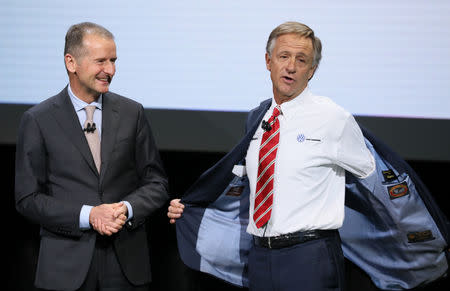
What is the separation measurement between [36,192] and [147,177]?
0.47 meters

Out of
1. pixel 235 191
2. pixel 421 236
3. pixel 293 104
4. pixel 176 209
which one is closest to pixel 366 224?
pixel 421 236

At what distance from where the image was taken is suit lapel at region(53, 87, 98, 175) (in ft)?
7.82

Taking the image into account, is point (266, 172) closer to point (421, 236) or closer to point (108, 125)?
point (108, 125)

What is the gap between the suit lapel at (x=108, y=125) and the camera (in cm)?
241

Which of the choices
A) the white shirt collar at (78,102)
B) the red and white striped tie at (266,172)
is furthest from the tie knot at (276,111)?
the white shirt collar at (78,102)

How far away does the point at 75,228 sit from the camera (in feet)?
7.74

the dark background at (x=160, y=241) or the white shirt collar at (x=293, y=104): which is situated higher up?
the white shirt collar at (x=293, y=104)

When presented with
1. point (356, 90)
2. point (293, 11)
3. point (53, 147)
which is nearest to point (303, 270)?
point (53, 147)

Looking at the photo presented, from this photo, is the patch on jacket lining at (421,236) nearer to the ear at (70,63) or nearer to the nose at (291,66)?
the nose at (291,66)

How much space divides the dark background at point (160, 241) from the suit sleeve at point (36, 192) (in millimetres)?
1453

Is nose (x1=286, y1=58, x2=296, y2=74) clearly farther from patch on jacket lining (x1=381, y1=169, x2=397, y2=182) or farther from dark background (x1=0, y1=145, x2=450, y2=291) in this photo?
dark background (x1=0, y1=145, x2=450, y2=291)

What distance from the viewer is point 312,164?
2.38 meters

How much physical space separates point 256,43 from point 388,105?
2.80 ft

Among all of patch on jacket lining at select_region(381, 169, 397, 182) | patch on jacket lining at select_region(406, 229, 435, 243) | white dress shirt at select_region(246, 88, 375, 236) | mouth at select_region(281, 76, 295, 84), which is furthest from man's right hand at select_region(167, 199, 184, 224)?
patch on jacket lining at select_region(406, 229, 435, 243)
